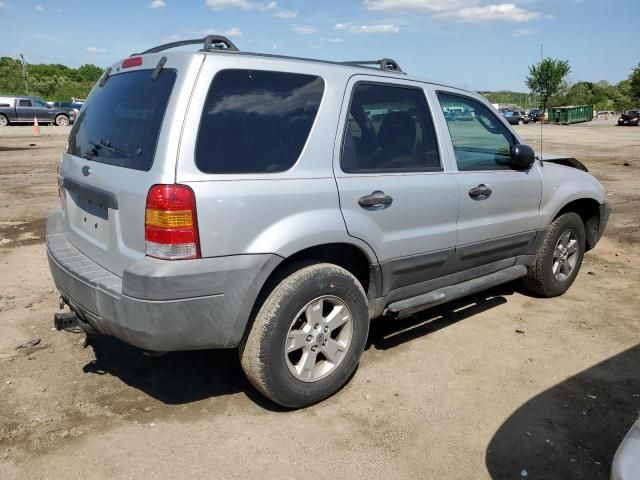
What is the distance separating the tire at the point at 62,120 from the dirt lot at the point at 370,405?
29106 mm

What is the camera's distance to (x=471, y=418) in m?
3.23

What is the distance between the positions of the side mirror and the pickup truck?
30.4m

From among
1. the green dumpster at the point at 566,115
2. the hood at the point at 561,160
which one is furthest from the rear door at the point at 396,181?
the green dumpster at the point at 566,115

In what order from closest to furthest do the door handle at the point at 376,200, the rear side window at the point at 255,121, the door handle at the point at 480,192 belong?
the rear side window at the point at 255,121
the door handle at the point at 376,200
the door handle at the point at 480,192

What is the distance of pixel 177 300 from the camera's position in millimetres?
2670

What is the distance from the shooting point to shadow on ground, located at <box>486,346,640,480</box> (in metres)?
2.81

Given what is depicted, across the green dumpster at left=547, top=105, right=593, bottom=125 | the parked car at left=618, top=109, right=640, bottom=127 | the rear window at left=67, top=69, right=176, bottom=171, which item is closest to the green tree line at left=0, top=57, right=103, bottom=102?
the green dumpster at left=547, top=105, right=593, bottom=125

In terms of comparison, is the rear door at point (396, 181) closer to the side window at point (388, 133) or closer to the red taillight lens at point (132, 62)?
the side window at point (388, 133)

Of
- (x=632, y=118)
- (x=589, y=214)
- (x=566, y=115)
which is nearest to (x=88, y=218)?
(x=589, y=214)

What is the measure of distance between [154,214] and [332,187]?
1006 mm

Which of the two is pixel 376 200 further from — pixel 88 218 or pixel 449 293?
pixel 88 218

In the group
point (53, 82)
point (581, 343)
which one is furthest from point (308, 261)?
point (53, 82)

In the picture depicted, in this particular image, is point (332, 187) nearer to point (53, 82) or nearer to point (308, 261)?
point (308, 261)

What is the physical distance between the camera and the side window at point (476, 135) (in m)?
4.01
